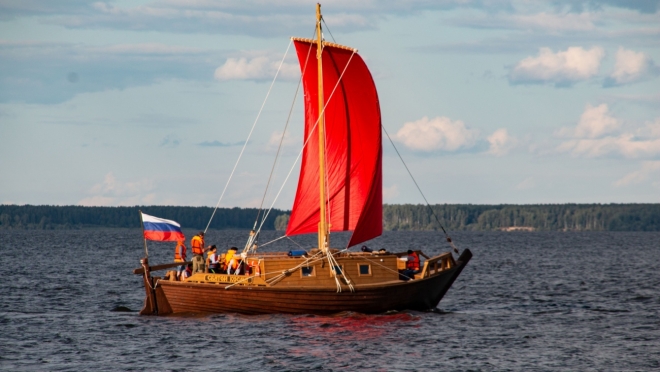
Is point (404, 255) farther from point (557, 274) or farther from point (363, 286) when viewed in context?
point (557, 274)

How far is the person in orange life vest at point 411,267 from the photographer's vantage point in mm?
39375

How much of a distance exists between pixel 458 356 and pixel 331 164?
11654 mm

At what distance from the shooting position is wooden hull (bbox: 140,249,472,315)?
3666 cm

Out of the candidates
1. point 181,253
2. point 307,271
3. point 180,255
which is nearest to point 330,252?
point 307,271

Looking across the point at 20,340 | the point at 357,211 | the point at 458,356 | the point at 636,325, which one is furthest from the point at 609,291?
the point at 20,340

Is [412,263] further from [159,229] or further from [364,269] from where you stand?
[159,229]

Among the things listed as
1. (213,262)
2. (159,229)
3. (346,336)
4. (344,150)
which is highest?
(344,150)

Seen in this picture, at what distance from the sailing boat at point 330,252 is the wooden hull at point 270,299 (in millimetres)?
38

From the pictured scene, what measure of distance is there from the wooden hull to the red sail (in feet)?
10.3

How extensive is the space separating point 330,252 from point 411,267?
4.53m

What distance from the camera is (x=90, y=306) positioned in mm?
45312

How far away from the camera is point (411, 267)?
39906 mm

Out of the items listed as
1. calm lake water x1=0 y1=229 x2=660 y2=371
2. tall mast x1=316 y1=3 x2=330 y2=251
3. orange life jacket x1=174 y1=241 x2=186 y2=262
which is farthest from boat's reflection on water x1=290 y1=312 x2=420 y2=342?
orange life jacket x1=174 y1=241 x2=186 y2=262

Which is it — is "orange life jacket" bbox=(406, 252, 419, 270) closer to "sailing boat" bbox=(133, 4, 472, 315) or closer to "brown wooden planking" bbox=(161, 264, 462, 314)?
"sailing boat" bbox=(133, 4, 472, 315)
